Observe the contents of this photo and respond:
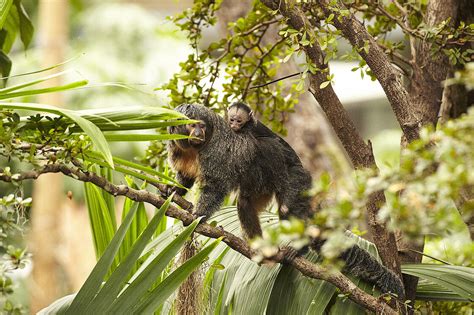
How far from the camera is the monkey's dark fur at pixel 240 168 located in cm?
232

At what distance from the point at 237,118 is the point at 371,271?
70 centimetres

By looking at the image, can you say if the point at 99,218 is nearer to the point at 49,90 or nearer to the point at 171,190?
the point at 171,190

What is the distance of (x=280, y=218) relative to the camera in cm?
238

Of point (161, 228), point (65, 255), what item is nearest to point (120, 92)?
point (65, 255)

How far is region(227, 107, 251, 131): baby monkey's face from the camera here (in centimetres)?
242

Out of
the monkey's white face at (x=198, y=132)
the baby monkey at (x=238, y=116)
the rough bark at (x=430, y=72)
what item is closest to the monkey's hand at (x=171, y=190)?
the monkey's white face at (x=198, y=132)

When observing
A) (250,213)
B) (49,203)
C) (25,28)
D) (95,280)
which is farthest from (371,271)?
(49,203)

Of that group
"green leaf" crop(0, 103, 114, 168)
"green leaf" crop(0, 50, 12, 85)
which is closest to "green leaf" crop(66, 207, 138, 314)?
"green leaf" crop(0, 103, 114, 168)

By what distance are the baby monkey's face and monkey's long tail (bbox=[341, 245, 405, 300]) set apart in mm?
593

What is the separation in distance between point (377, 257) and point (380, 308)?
32 cm

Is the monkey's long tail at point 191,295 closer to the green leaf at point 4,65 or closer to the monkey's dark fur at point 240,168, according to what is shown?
the monkey's dark fur at point 240,168

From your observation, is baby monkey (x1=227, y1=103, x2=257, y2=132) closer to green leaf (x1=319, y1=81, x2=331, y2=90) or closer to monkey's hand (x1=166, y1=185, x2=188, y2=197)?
monkey's hand (x1=166, y1=185, x2=188, y2=197)

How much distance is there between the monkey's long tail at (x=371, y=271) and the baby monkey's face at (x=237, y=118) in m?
0.59

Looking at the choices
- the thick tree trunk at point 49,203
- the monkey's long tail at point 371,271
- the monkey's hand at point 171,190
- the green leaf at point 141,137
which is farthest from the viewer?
the thick tree trunk at point 49,203
